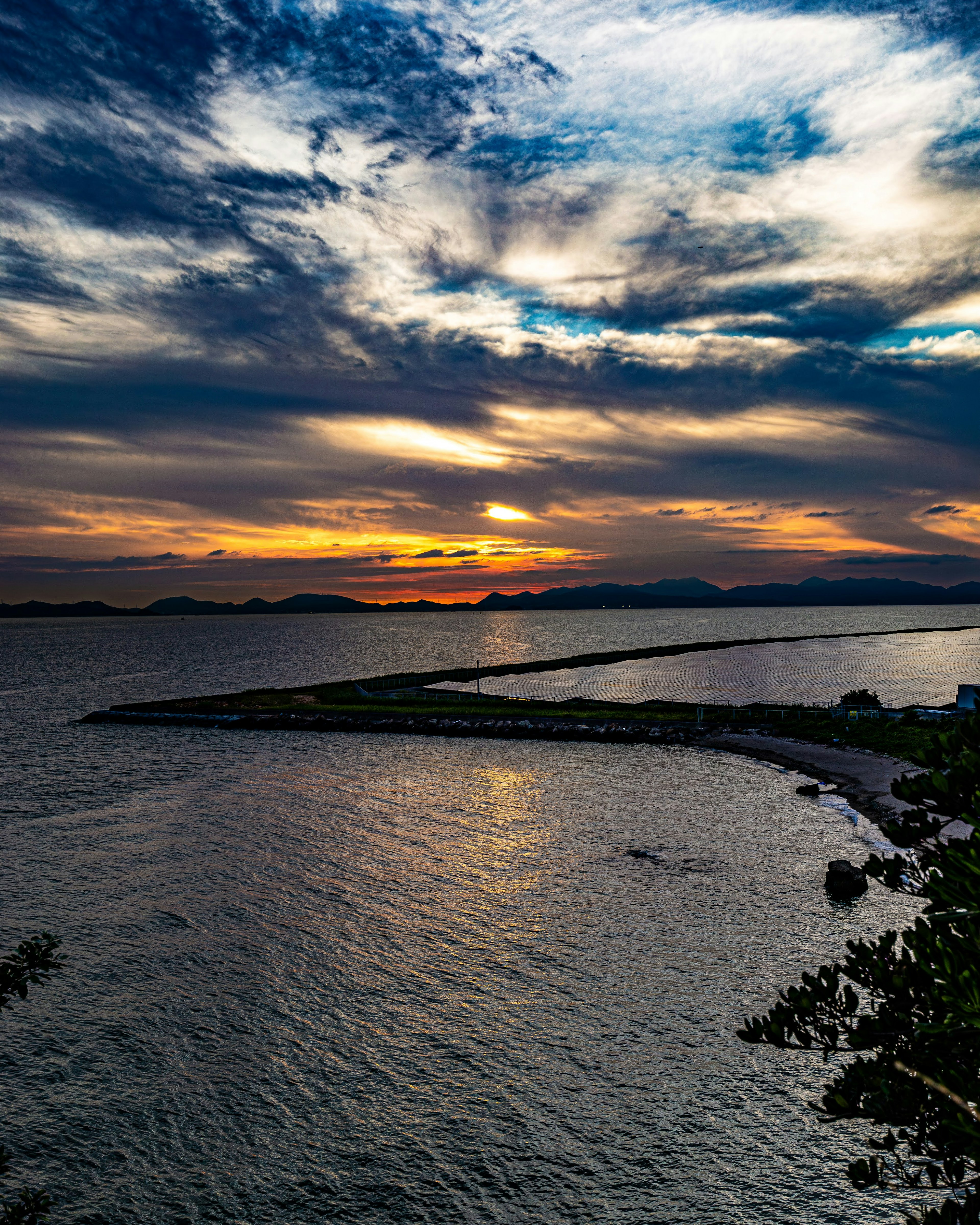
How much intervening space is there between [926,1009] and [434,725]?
240ft

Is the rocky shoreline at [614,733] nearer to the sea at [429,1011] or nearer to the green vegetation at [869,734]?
the green vegetation at [869,734]

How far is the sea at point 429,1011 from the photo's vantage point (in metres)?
15.0

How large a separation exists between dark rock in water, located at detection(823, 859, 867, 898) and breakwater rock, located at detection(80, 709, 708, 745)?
37.3 m

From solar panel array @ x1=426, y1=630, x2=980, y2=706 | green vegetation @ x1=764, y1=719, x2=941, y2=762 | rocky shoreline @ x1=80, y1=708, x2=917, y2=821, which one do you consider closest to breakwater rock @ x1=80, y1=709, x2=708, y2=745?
rocky shoreline @ x1=80, y1=708, x2=917, y2=821

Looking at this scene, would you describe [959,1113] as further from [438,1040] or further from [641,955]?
[641,955]

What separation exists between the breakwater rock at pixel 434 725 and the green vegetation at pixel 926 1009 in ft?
202

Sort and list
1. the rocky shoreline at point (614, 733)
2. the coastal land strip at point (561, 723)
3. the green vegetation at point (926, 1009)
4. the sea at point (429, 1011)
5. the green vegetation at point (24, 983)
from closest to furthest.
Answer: the green vegetation at point (926, 1009)
the green vegetation at point (24, 983)
the sea at point (429, 1011)
the rocky shoreline at point (614, 733)
the coastal land strip at point (561, 723)

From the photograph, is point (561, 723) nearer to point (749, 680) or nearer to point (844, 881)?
point (844, 881)

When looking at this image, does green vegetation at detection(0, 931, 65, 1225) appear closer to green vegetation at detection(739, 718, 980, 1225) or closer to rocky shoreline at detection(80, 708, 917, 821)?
green vegetation at detection(739, 718, 980, 1225)

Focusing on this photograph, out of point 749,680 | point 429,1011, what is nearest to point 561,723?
point 749,680

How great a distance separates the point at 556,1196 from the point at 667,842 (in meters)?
23.9

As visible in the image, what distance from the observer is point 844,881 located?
29.3 m

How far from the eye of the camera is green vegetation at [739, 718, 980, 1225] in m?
5.34

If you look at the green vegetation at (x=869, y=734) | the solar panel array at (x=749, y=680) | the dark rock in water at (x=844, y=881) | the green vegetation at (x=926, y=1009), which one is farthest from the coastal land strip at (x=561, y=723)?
the green vegetation at (x=926, y=1009)
